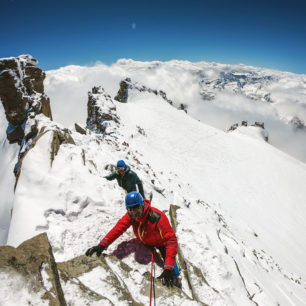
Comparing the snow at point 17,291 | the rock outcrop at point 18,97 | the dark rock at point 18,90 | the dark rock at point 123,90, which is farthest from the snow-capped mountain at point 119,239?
the dark rock at point 123,90

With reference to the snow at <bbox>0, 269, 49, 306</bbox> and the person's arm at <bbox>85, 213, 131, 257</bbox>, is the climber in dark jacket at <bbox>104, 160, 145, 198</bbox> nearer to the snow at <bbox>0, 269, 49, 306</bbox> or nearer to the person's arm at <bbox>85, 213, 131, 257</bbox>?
the person's arm at <bbox>85, 213, 131, 257</bbox>

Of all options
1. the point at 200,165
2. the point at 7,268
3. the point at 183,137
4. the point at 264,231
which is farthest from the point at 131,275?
the point at 183,137

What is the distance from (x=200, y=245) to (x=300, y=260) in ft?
53.3

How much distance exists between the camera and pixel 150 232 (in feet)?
16.1

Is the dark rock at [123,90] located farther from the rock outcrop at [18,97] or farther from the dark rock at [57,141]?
the dark rock at [57,141]

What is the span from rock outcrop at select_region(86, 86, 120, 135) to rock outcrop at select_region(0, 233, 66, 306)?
1108 inches

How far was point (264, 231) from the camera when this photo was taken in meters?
18.4

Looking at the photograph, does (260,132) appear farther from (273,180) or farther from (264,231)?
(264,231)

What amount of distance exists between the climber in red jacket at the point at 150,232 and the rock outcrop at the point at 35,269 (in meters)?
1.17

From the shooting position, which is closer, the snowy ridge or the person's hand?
the person's hand

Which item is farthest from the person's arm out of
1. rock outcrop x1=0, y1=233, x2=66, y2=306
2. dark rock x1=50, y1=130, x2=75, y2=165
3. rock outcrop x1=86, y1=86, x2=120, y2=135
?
rock outcrop x1=86, y1=86, x2=120, y2=135

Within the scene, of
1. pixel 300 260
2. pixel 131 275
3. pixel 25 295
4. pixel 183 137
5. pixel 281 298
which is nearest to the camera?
pixel 25 295

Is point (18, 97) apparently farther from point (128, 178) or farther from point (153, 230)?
point (153, 230)

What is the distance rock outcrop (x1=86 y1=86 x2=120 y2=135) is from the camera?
34000 mm
